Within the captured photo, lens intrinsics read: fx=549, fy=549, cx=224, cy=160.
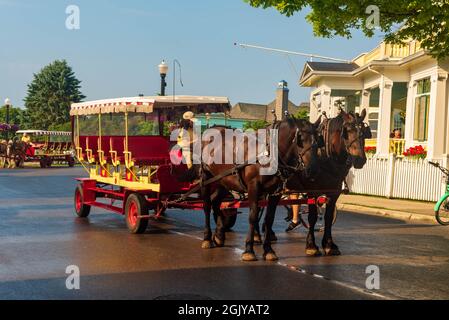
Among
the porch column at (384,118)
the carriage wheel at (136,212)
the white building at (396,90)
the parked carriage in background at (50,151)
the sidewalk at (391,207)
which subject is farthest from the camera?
the parked carriage in background at (50,151)

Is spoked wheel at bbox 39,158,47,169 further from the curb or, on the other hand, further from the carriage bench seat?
the carriage bench seat

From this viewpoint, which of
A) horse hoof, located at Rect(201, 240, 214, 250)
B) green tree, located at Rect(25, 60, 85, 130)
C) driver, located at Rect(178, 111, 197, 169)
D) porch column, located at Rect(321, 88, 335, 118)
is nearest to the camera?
horse hoof, located at Rect(201, 240, 214, 250)

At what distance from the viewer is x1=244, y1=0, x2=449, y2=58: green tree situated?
12.2 meters

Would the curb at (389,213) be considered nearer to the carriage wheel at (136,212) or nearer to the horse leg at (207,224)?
the horse leg at (207,224)

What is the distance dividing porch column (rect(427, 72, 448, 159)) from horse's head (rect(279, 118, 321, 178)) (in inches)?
454

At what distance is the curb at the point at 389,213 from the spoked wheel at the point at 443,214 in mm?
403

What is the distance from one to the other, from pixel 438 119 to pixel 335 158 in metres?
Answer: 11.4

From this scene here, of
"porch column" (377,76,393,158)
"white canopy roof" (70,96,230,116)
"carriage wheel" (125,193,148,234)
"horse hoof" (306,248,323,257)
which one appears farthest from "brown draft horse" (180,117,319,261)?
"porch column" (377,76,393,158)

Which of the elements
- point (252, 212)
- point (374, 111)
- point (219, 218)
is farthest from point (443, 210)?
point (374, 111)

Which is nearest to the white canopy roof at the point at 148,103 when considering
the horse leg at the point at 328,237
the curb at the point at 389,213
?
the horse leg at the point at 328,237

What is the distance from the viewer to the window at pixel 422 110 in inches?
787
